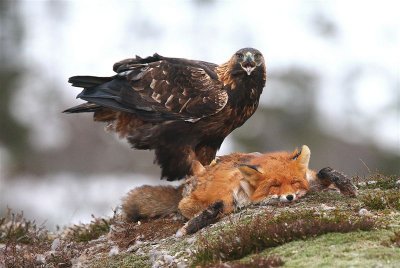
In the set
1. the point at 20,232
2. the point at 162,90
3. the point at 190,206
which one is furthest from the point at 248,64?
the point at 20,232

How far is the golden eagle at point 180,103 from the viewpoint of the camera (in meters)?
11.7

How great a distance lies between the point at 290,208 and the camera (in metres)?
8.74

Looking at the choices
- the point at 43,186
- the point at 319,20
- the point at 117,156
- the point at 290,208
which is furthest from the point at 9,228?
the point at 319,20

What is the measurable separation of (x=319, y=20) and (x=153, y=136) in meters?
51.6

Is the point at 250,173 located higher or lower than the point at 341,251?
higher

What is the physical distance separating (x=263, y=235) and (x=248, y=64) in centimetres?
→ 436

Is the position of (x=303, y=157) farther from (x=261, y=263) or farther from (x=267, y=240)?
(x=261, y=263)

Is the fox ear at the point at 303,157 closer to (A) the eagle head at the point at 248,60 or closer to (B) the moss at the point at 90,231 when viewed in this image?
(B) the moss at the point at 90,231

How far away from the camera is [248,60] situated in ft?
39.3

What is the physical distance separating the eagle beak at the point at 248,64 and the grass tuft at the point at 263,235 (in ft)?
13.3

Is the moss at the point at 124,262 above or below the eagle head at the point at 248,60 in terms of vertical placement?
below

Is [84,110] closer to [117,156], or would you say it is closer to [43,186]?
[43,186]

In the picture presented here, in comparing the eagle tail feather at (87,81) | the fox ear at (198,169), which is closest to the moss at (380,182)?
the fox ear at (198,169)

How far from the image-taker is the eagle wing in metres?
11.8
